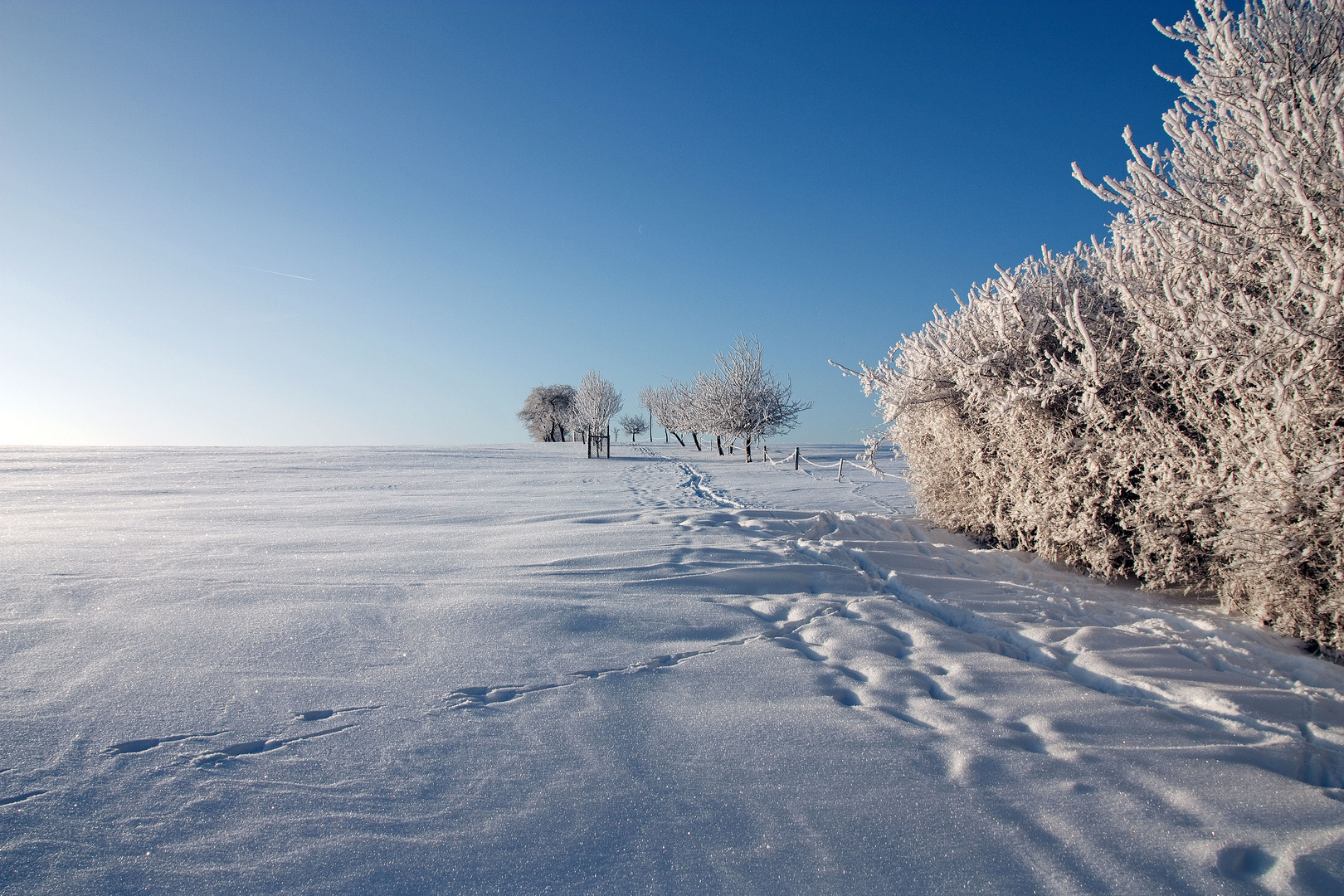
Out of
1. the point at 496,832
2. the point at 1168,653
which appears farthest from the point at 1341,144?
the point at 496,832

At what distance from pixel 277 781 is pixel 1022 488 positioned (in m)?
6.49

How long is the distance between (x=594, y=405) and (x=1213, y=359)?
40088 mm

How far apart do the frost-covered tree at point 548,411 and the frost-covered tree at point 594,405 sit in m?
7.88

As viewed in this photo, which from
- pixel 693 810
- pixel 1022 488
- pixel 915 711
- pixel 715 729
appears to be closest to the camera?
pixel 693 810

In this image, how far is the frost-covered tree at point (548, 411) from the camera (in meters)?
56.5

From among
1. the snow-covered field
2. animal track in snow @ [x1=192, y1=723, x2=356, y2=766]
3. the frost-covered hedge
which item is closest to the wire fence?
the frost-covered hedge

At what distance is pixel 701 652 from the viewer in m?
3.40

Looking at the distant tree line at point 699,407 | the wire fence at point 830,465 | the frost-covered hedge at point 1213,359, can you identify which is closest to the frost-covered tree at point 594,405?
the distant tree line at point 699,407

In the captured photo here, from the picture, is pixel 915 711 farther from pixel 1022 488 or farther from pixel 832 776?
pixel 1022 488

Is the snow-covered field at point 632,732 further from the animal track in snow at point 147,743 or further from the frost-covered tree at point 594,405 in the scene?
the frost-covered tree at point 594,405

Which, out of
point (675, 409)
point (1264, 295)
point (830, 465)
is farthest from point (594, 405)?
point (1264, 295)

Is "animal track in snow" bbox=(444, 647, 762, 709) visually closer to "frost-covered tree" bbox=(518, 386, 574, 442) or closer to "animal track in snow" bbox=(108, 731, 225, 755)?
"animal track in snow" bbox=(108, 731, 225, 755)

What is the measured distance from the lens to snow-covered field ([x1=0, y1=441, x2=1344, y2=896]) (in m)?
1.79

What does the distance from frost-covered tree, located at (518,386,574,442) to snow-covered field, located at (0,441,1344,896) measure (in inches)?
2032
